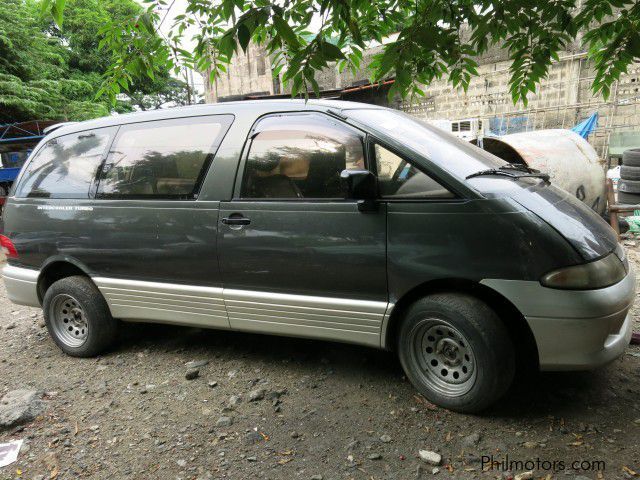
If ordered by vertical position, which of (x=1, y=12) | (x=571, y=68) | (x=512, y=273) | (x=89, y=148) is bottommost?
(x=512, y=273)

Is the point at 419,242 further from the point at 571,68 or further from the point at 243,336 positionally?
the point at 571,68

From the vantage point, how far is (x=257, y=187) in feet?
9.84

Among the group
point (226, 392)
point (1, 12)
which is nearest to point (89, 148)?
point (226, 392)

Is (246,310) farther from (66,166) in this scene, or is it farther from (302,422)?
(66,166)

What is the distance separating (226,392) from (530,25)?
2760mm

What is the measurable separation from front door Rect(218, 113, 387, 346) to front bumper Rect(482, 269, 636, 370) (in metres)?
0.69

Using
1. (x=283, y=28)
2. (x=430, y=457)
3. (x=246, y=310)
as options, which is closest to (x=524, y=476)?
(x=430, y=457)

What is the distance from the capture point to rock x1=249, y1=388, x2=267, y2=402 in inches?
116

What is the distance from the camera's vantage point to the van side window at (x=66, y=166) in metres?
3.61

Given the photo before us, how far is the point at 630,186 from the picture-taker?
7387 mm

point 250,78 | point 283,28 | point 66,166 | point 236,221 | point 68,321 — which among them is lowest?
point 68,321

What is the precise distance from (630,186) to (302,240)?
673 cm

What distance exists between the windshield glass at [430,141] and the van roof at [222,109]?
6.2 inches

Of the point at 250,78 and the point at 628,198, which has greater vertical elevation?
the point at 250,78
